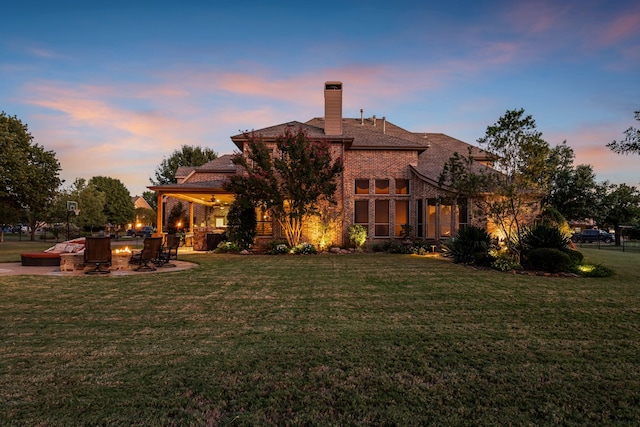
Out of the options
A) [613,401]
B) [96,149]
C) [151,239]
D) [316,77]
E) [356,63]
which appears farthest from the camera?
[96,149]

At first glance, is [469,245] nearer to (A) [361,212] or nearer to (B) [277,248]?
(A) [361,212]

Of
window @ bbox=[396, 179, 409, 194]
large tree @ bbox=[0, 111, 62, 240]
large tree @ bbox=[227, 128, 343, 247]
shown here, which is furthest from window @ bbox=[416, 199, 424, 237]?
large tree @ bbox=[0, 111, 62, 240]

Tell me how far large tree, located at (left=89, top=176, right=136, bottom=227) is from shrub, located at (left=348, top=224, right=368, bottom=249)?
4096cm

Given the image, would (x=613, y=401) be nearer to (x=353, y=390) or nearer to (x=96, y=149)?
(x=353, y=390)

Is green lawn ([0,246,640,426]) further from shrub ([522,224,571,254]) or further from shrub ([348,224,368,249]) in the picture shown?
shrub ([348,224,368,249])

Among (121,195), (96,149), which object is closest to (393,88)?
(96,149)

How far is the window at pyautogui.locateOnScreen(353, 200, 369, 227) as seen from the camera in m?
18.5

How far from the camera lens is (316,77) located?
19469 millimetres

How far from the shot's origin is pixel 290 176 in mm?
15016

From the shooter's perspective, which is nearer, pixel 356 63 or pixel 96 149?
pixel 356 63

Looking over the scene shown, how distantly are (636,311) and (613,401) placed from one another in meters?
4.46

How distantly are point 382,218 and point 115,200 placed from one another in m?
43.2

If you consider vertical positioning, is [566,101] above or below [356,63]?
below

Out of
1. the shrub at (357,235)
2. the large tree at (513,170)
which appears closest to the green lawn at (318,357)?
the large tree at (513,170)
